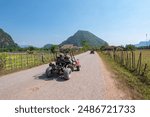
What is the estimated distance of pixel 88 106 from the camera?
23.8 ft

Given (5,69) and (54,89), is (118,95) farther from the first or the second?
(5,69)

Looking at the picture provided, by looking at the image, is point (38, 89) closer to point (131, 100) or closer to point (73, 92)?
point (73, 92)

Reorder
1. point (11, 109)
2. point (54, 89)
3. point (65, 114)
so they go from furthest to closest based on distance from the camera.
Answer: point (54, 89) → point (11, 109) → point (65, 114)

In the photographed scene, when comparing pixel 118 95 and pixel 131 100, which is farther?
pixel 118 95

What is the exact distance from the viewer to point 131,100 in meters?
8.18

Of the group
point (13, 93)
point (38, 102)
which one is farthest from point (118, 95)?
point (13, 93)

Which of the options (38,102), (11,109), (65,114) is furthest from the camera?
(38,102)

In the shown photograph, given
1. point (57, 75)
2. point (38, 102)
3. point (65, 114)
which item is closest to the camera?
point (65, 114)

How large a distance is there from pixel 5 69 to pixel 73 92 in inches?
434

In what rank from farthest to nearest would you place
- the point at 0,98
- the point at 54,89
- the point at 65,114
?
1. the point at 54,89
2. the point at 0,98
3. the point at 65,114

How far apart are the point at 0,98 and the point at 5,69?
1085cm

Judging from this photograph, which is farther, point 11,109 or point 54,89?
point 54,89

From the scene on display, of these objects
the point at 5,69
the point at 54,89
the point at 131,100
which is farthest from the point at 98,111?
the point at 5,69

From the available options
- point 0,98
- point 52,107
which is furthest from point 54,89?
point 52,107
